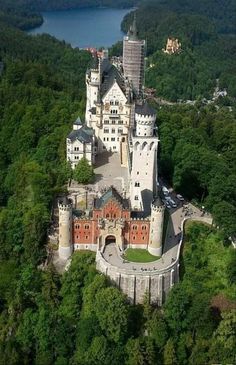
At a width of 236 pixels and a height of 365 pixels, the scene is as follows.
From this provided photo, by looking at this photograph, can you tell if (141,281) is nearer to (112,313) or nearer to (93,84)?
(112,313)

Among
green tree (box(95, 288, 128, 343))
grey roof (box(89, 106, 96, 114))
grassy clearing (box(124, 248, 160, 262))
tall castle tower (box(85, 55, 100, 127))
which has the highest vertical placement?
tall castle tower (box(85, 55, 100, 127))

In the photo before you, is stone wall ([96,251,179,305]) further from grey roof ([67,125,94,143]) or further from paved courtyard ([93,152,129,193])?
grey roof ([67,125,94,143])

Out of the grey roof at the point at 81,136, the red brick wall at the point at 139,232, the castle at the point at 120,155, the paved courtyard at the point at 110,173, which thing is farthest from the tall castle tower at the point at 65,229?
the grey roof at the point at 81,136

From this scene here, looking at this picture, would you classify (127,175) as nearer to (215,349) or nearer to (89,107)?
(89,107)

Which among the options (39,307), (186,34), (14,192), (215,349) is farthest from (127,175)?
(186,34)

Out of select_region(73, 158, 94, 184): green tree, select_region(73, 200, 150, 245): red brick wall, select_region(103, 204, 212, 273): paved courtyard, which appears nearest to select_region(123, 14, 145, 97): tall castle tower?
select_region(73, 158, 94, 184): green tree

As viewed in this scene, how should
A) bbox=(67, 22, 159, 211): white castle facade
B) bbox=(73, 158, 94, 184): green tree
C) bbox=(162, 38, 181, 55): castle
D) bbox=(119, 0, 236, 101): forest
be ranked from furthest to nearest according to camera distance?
bbox=(162, 38, 181, 55): castle → bbox=(119, 0, 236, 101): forest → bbox=(73, 158, 94, 184): green tree → bbox=(67, 22, 159, 211): white castle facade

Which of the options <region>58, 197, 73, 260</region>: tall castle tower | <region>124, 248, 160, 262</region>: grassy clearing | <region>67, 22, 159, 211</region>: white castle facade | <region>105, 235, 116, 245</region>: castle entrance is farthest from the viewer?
<region>67, 22, 159, 211</region>: white castle facade
